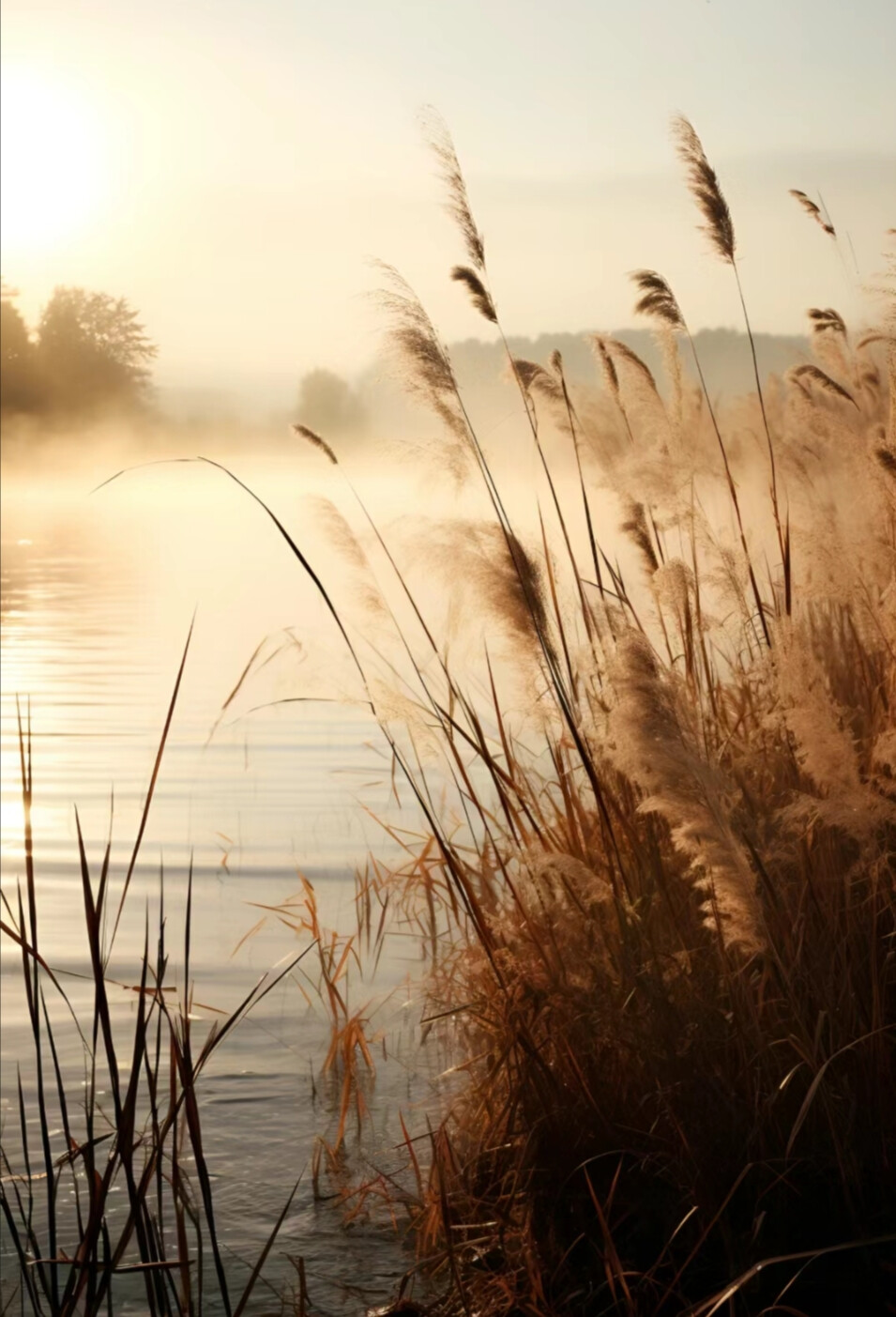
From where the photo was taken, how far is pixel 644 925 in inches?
99.0

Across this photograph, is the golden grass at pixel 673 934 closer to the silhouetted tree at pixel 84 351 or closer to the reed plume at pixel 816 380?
the reed plume at pixel 816 380

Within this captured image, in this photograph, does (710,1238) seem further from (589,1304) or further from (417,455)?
(417,455)

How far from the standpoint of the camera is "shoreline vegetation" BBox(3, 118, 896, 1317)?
2.02 meters

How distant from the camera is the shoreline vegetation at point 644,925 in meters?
2.02

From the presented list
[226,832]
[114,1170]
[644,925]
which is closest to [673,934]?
[644,925]

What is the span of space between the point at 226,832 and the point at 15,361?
156ft

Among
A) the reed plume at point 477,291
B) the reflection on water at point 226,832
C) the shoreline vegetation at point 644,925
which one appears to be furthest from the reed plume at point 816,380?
the reflection on water at point 226,832

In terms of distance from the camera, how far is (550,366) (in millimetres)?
3320

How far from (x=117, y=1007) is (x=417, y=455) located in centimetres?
176

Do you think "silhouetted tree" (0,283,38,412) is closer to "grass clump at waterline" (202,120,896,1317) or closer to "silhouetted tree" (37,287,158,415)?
"silhouetted tree" (37,287,158,415)

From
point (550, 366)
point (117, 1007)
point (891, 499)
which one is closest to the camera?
point (891, 499)

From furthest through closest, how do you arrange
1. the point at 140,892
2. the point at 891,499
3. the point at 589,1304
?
the point at 140,892, the point at 891,499, the point at 589,1304

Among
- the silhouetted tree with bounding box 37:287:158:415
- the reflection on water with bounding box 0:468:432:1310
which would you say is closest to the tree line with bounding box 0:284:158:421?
the silhouetted tree with bounding box 37:287:158:415

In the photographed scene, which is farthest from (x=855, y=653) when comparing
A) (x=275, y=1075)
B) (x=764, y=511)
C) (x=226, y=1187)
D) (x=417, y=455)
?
(x=226, y=1187)
